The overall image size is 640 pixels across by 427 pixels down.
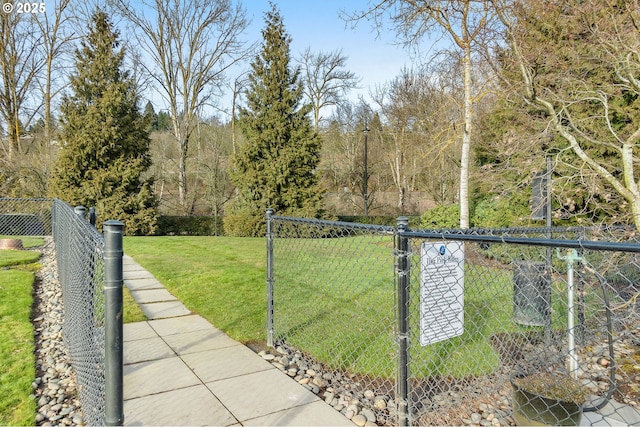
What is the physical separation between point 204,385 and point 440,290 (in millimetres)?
1792

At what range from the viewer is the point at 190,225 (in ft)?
52.9

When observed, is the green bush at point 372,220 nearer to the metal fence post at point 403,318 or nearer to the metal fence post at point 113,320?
the metal fence post at point 403,318

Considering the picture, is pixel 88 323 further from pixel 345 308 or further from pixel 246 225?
pixel 246 225

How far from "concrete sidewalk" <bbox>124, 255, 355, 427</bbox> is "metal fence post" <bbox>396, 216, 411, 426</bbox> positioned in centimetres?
37

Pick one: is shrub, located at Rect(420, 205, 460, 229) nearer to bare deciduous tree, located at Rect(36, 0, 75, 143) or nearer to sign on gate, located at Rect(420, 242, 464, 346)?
sign on gate, located at Rect(420, 242, 464, 346)

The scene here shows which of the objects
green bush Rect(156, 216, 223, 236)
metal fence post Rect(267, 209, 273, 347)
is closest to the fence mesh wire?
metal fence post Rect(267, 209, 273, 347)

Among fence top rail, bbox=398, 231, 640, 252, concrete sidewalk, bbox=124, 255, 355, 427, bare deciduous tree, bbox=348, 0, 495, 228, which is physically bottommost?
concrete sidewalk, bbox=124, 255, 355, 427

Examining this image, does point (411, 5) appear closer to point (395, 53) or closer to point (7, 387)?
point (395, 53)

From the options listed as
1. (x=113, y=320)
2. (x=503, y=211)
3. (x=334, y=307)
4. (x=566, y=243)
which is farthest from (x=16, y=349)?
(x=503, y=211)

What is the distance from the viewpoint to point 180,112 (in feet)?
69.2

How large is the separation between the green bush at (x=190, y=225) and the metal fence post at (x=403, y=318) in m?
14.4

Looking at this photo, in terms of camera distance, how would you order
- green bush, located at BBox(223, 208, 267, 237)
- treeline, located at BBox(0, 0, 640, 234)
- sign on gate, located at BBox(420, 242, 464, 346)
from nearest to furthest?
sign on gate, located at BBox(420, 242, 464, 346) < treeline, located at BBox(0, 0, 640, 234) < green bush, located at BBox(223, 208, 267, 237)

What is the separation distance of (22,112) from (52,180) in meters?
7.88

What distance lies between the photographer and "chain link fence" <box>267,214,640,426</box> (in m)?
2.25
